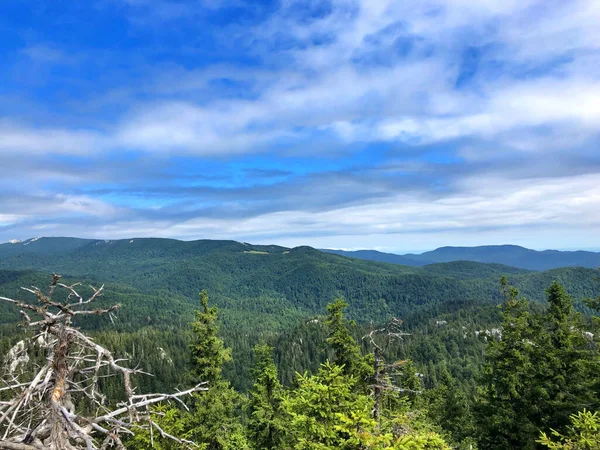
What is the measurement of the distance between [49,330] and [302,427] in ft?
31.5

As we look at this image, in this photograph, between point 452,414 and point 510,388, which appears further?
point 452,414

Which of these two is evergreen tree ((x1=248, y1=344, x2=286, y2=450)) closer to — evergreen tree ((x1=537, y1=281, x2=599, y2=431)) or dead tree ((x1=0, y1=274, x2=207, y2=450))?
evergreen tree ((x1=537, y1=281, x2=599, y2=431))

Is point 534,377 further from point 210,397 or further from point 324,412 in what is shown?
point 210,397

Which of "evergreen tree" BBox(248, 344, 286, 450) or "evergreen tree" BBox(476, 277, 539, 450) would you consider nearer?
"evergreen tree" BBox(476, 277, 539, 450)

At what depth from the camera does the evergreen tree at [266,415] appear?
26594 millimetres

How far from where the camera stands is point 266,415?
88.7 ft

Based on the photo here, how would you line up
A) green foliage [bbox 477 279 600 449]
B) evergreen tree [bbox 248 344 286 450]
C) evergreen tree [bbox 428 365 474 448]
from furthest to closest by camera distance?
evergreen tree [bbox 428 365 474 448] → evergreen tree [bbox 248 344 286 450] → green foliage [bbox 477 279 600 449]

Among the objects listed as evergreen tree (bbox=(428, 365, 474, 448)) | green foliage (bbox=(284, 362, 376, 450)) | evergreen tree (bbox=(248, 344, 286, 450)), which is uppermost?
green foliage (bbox=(284, 362, 376, 450))

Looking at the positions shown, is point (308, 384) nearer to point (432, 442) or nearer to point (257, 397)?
point (432, 442)

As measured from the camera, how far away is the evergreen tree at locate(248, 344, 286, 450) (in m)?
26.6

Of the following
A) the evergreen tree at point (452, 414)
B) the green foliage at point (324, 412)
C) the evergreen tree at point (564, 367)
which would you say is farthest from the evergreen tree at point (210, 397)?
the evergreen tree at point (452, 414)

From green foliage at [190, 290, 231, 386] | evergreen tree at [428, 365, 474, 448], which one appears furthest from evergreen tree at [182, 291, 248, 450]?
evergreen tree at [428, 365, 474, 448]

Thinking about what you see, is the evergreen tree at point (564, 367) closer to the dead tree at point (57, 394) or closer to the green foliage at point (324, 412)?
the green foliage at point (324, 412)

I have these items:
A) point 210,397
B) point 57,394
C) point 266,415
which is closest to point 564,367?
point 266,415
